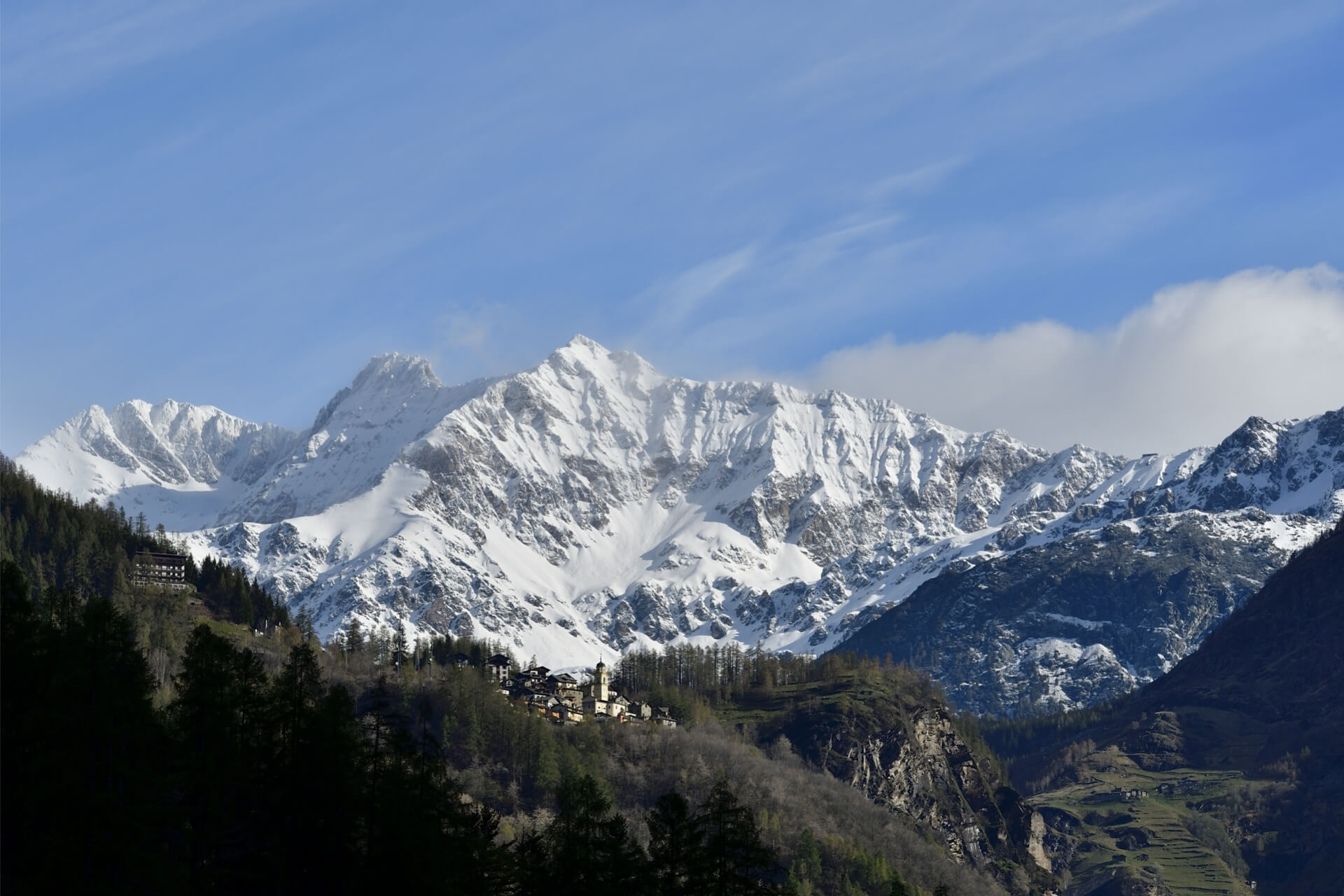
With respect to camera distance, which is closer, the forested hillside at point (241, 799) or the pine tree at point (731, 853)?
the forested hillside at point (241, 799)

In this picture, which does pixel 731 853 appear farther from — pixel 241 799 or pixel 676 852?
pixel 241 799

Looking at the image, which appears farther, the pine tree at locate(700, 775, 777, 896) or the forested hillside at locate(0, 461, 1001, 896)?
the pine tree at locate(700, 775, 777, 896)

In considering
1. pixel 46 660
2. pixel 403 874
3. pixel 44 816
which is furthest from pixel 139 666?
pixel 403 874

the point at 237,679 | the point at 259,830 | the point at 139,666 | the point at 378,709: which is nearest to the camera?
the point at 139,666

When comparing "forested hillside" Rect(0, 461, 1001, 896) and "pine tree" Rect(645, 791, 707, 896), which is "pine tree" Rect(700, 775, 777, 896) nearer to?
"forested hillside" Rect(0, 461, 1001, 896)

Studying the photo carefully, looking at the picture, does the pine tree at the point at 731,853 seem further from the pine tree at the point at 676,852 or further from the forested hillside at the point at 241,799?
the pine tree at the point at 676,852

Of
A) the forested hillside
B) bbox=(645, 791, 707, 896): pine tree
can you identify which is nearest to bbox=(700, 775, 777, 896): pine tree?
Result: the forested hillside

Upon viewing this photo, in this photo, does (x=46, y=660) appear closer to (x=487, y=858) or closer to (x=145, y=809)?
(x=145, y=809)

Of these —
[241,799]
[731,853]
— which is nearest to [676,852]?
[731,853]

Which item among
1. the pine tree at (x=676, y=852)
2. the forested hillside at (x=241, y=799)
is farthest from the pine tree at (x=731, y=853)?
the pine tree at (x=676, y=852)

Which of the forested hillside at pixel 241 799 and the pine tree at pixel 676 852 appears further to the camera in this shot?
the pine tree at pixel 676 852

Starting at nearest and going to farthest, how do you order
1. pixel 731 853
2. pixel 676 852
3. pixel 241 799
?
pixel 241 799
pixel 731 853
pixel 676 852

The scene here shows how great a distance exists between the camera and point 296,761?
84.8 metres

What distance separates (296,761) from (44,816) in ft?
53.5
